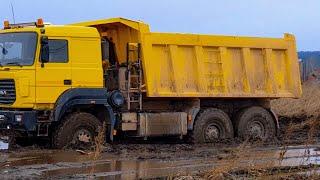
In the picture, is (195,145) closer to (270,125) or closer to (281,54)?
(270,125)

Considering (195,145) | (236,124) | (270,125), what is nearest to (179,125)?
(195,145)

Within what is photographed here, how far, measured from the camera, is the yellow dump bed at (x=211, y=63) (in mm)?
14750

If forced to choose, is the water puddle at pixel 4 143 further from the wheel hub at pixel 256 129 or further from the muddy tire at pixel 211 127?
the wheel hub at pixel 256 129

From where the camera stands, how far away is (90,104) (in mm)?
13703

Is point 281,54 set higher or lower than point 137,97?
higher

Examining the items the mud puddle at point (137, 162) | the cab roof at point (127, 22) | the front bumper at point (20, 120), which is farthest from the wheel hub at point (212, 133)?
the front bumper at point (20, 120)

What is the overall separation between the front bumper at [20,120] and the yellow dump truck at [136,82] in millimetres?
21

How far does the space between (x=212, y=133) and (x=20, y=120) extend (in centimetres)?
541

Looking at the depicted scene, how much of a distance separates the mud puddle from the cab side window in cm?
204

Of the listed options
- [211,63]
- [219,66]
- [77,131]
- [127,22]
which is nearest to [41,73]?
[77,131]

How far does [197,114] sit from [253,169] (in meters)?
6.22

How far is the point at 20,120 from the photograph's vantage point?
41.9 feet

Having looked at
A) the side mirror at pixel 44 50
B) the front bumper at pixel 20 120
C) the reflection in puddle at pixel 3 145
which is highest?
the side mirror at pixel 44 50

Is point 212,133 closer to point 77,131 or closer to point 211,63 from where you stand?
point 211,63
